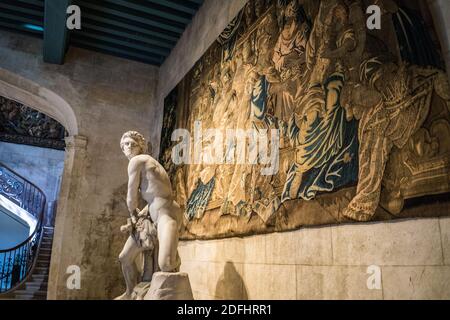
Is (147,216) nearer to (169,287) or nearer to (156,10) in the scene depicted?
(169,287)

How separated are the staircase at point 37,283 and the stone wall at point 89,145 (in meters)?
2.94

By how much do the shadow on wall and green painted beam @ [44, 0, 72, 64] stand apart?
15.7 feet

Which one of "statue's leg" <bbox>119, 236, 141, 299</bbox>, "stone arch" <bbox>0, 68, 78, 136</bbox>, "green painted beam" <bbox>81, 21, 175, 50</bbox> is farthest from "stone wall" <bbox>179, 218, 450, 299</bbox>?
"stone arch" <bbox>0, 68, 78, 136</bbox>

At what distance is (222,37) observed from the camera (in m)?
5.41

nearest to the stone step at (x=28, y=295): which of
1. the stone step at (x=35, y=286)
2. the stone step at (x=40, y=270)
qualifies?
the stone step at (x=35, y=286)

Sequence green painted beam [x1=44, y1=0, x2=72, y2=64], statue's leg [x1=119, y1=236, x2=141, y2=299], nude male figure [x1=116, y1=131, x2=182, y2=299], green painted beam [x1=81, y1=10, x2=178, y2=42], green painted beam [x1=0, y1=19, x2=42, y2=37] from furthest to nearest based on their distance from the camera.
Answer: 1. green painted beam [x1=0, y1=19, x2=42, y2=37]
2. green painted beam [x1=81, y1=10, x2=178, y2=42]
3. green painted beam [x1=44, y1=0, x2=72, y2=64]
4. statue's leg [x1=119, y1=236, x2=141, y2=299]
5. nude male figure [x1=116, y1=131, x2=182, y2=299]

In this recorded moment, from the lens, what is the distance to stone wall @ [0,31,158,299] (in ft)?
23.6

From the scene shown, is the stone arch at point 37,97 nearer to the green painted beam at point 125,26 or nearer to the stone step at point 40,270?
the green painted beam at point 125,26

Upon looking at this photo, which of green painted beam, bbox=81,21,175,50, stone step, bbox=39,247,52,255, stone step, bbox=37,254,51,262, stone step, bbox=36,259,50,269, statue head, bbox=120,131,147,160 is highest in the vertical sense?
green painted beam, bbox=81,21,175,50

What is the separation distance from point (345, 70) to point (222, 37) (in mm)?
2926

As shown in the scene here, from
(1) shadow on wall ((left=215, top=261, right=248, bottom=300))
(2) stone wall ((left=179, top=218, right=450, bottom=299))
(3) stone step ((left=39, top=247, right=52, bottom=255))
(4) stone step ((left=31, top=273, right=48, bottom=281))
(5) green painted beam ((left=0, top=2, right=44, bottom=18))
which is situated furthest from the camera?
(3) stone step ((left=39, top=247, right=52, bottom=255))

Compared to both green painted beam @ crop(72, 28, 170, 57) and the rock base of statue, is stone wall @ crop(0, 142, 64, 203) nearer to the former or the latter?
green painted beam @ crop(72, 28, 170, 57)

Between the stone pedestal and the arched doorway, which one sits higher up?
the arched doorway
